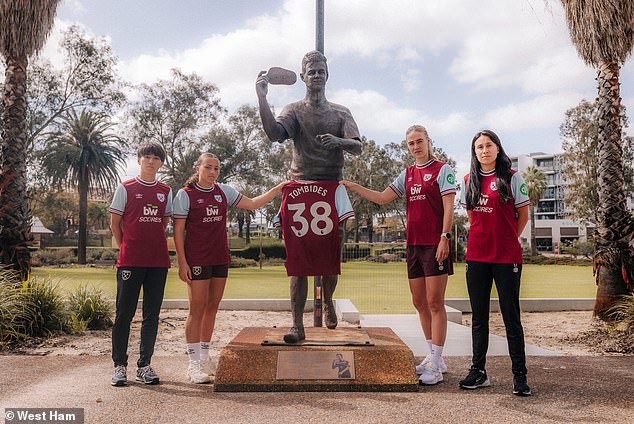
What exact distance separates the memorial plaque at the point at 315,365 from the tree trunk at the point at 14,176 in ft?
18.3

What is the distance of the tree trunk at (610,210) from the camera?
8.55 meters

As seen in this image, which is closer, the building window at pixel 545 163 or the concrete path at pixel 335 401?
the concrete path at pixel 335 401

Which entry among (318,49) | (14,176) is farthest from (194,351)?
(14,176)

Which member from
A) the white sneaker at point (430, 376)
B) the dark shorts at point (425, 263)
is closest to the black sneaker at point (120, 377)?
the white sneaker at point (430, 376)

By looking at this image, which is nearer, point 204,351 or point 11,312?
point 204,351

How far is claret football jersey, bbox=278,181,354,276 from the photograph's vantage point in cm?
512

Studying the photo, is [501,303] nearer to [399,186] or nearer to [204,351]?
[399,186]

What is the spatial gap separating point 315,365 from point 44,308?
16.2 feet

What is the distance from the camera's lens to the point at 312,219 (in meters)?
5.16

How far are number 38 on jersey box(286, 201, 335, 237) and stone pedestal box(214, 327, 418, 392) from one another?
108 centimetres

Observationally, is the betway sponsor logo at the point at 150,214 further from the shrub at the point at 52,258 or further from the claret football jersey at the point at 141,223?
the shrub at the point at 52,258

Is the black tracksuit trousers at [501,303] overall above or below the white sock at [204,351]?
above

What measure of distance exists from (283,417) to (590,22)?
8411mm

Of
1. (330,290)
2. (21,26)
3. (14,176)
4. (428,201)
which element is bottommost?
(330,290)
